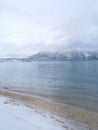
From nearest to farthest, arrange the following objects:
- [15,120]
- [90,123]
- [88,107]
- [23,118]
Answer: [15,120]
[23,118]
[90,123]
[88,107]

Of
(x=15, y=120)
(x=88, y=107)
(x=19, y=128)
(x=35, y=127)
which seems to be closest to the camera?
(x=19, y=128)

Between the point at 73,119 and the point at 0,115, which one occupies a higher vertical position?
the point at 0,115

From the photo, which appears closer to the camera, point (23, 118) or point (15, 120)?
point (15, 120)

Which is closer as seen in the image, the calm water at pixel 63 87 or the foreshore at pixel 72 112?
the foreshore at pixel 72 112

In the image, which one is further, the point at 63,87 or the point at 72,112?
the point at 63,87

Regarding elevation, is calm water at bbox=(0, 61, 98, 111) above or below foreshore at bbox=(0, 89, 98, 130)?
below

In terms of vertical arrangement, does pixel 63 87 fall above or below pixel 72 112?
below

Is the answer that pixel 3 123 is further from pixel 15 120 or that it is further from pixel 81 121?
pixel 81 121

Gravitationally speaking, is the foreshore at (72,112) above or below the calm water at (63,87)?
above

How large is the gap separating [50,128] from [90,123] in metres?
4.98

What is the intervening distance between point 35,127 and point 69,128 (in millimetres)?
2771

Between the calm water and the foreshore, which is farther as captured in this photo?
the calm water

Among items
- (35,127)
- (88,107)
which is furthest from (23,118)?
(88,107)

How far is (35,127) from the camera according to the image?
12852 millimetres
